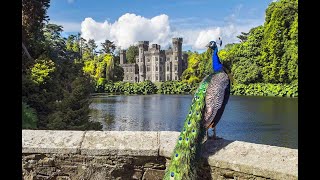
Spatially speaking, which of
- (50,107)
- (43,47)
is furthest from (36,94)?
(43,47)

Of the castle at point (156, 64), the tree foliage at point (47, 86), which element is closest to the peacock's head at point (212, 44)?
the tree foliage at point (47, 86)

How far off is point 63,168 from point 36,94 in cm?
977

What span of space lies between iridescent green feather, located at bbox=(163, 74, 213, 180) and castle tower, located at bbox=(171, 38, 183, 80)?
230 ft

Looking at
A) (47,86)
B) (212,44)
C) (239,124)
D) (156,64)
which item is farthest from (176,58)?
(212,44)

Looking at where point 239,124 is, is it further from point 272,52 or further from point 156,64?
point 156,64

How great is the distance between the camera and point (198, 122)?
2867 millimetres

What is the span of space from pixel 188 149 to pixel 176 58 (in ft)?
236

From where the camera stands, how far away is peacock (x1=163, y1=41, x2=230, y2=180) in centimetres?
268

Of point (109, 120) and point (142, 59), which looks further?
point (142, 59)

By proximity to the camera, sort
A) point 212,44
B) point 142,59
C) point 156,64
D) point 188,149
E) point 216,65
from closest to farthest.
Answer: point 188,149 → point 216,65 → point 212,44 → point 156,64 → point 142,59

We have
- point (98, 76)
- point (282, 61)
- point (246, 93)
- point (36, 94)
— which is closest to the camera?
point (36, 94)

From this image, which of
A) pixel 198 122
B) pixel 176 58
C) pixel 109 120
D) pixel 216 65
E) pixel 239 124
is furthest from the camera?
pixel 176 58
